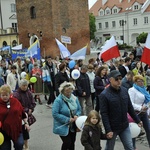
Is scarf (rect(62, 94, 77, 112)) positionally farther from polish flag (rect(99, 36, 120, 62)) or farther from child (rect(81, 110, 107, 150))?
polish flag (rect(99, 36, 120, 62))

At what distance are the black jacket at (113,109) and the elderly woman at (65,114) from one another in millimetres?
827

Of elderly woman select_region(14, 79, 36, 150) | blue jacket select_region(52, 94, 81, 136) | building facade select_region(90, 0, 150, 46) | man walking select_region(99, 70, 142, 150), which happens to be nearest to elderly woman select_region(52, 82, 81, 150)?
blue jacket select_region(52, 94, 81, 136)

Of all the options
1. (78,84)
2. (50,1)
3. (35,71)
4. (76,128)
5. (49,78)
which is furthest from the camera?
(50,1)

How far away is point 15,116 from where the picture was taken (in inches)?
199

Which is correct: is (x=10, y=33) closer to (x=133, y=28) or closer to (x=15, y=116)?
(x=133, y=28)

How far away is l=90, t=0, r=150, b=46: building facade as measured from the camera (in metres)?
63.0

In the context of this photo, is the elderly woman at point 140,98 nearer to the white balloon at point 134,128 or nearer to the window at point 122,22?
the white balloon at point 134,128

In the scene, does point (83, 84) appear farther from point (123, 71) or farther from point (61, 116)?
point (61, 116)

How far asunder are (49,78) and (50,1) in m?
24.7

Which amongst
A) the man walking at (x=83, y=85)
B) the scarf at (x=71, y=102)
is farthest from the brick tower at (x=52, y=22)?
the scarf at (x=71, y=102)

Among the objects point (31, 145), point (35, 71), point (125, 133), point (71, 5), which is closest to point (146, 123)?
point (125, 133)

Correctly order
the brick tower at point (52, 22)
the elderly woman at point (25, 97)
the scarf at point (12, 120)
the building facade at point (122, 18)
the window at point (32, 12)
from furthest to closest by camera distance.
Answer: the building facade at point (122, 18), the window at point (32, 12), the brick tower at point (52, 22), the elderly woman at point (25, 97), the scarf at point (12, 120)

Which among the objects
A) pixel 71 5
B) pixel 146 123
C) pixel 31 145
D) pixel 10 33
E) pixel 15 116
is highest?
pixel 71 5

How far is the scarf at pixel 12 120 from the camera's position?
497 cm
